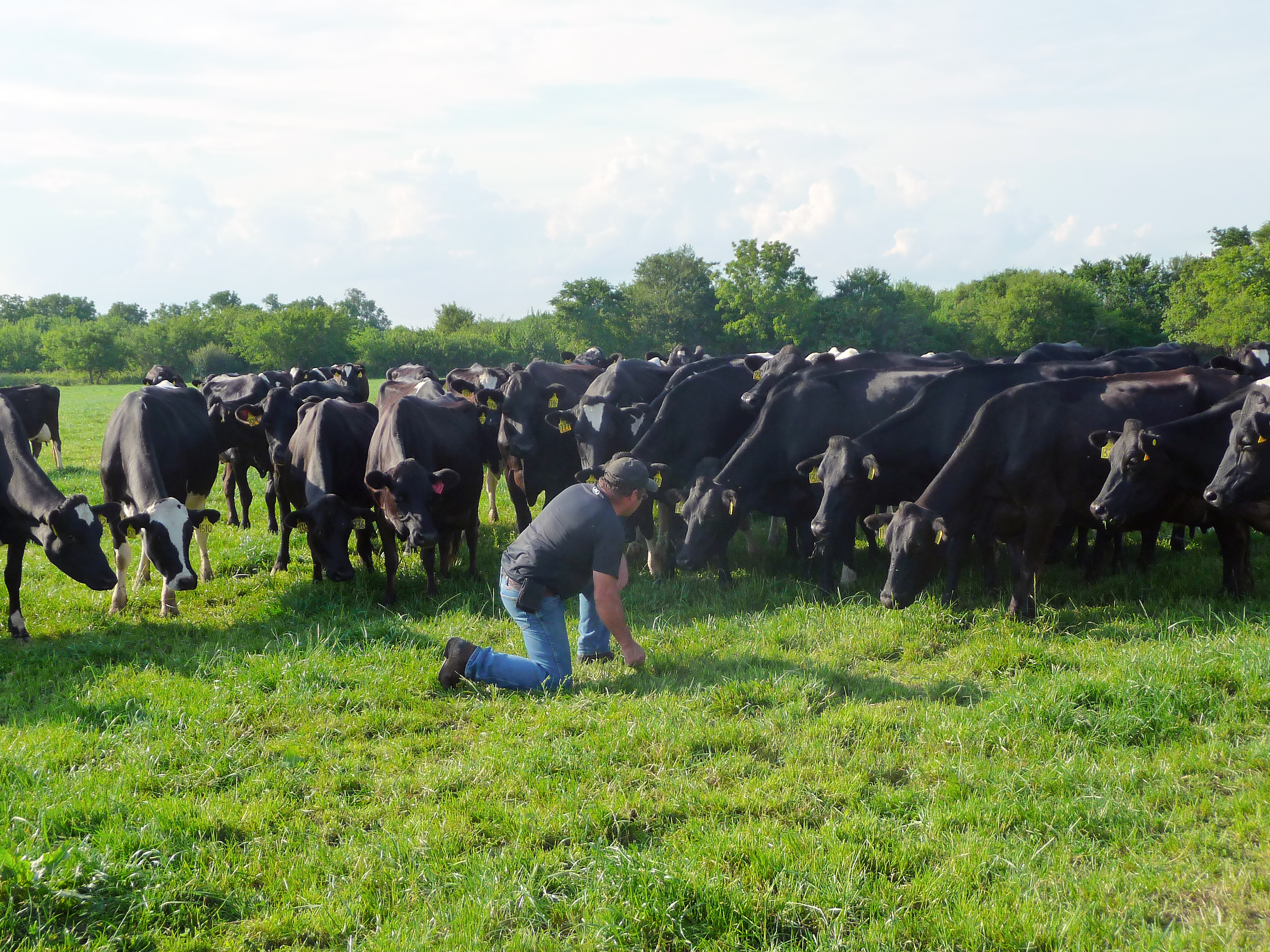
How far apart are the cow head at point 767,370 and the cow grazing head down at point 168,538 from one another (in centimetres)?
638

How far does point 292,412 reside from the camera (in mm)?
12500

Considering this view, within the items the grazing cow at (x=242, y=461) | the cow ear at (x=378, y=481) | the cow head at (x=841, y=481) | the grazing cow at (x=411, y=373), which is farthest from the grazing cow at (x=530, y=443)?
the grazing cow at (x=411, y=373)

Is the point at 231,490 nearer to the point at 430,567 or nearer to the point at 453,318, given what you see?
the point at 430,567

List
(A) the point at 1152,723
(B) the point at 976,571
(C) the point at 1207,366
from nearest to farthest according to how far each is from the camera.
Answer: (A) the point at 1152,723 < (B) the point at 976,571 < (C) the point at 1207,366

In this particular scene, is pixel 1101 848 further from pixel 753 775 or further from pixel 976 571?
pixel 976 571

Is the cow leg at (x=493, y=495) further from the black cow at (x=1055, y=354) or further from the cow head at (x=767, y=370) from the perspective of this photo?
the black cow at (x=1055, y=354)

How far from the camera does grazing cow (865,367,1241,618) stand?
304 inches

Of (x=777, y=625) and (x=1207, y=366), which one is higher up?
(x=1207, y=366)

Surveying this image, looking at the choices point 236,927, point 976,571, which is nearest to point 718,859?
point 236,927

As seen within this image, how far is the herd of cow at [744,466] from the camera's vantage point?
314 inches

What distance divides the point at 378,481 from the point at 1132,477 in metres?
6.64

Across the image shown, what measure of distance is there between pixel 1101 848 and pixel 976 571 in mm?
5520

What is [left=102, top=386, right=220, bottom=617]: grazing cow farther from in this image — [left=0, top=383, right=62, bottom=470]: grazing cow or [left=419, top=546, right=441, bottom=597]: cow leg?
[left=0, top=383, right=62, bottom=470]: grazing cow

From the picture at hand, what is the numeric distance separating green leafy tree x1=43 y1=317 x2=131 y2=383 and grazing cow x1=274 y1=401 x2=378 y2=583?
8421 centimetres
